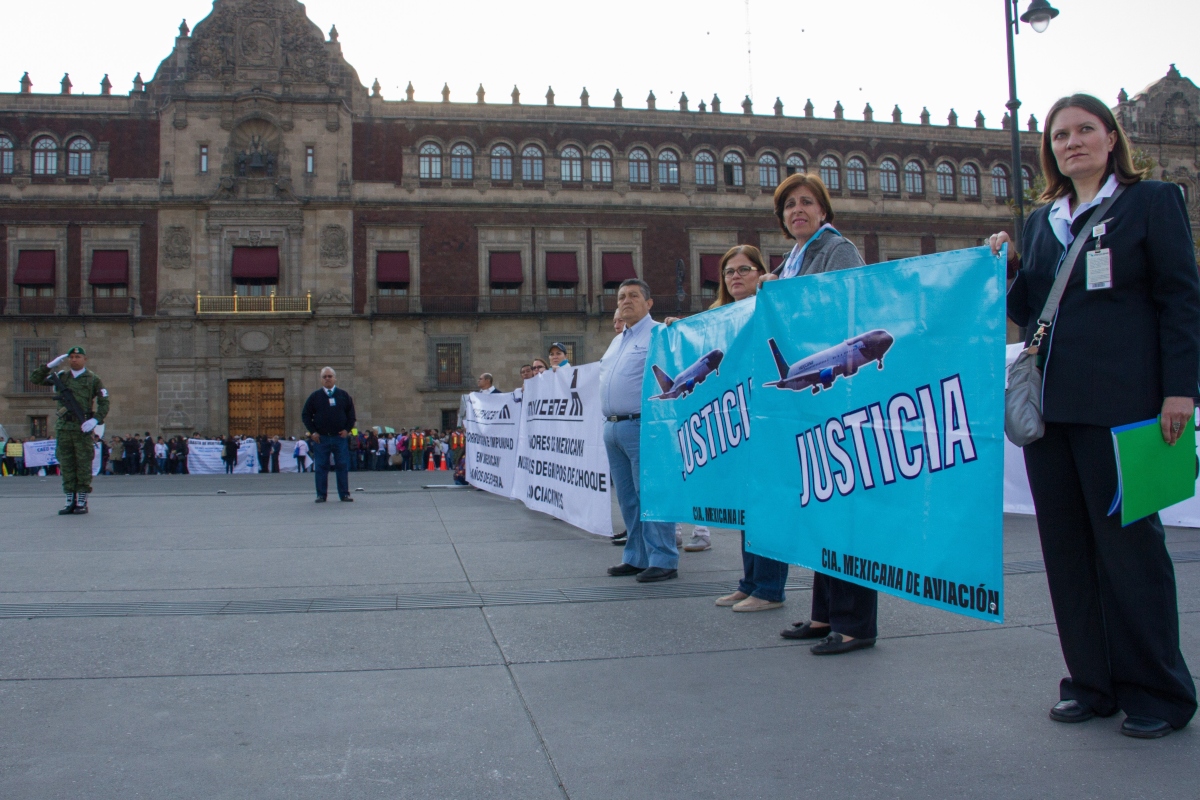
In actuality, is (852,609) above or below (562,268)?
below

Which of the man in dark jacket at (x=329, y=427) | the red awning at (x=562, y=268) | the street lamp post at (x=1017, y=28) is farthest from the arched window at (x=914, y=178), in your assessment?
the man in dark jacket at (x=329, y=427)

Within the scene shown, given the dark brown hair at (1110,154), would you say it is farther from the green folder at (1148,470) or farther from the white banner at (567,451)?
the white banner at (567,451)

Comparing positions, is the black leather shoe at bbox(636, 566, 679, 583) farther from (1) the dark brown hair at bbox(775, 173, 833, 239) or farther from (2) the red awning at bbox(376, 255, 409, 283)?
(2) the red awning at bbox(376, 255, 409, 283)

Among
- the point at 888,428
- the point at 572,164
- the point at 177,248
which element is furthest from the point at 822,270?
the point at 177,248

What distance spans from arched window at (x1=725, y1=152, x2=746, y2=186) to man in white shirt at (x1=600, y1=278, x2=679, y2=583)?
35133 millimetres

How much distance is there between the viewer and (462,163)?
123ft

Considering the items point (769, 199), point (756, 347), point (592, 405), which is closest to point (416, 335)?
point (769, 199)

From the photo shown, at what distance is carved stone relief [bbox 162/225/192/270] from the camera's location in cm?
3488

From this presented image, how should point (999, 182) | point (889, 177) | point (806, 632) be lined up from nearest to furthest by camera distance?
point (806, 632) → point (889, 177) → point (999, 182)

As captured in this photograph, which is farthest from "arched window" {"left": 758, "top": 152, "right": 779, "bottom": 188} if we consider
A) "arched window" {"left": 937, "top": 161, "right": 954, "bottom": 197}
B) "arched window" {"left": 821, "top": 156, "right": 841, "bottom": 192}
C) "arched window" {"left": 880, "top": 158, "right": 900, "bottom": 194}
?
"arched window" {"left": 937, "top": 161, "right": 954, "bottom": 197}

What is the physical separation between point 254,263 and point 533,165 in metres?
12.2

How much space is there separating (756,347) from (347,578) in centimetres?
Result: 308

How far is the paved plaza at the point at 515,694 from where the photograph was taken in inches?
95.7

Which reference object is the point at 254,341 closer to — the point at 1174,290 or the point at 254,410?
the point at 254,410
